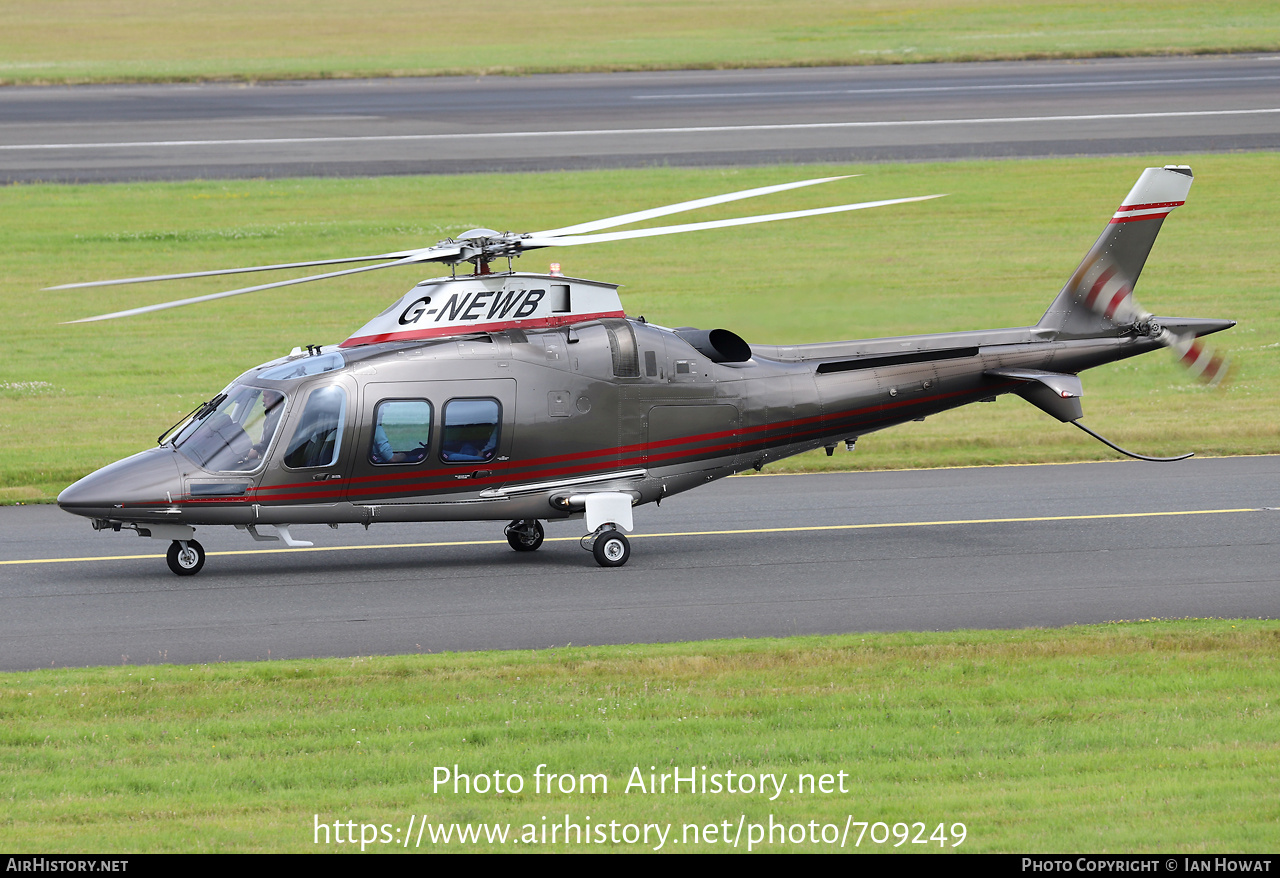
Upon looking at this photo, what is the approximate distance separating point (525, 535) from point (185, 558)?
369 cm

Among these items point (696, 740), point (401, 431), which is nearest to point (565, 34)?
point (401, 431)


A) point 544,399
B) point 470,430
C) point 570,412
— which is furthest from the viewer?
point 570,412

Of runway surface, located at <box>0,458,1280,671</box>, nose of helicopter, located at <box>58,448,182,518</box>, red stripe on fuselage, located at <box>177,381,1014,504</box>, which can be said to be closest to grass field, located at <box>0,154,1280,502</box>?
red stripe on fuselage, located at <box>177,381,1014,504</box>

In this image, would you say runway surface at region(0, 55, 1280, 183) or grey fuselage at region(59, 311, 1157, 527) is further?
runway surface at region(0, 55, 1280, 183)

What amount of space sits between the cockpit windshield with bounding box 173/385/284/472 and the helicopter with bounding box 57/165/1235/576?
23mm

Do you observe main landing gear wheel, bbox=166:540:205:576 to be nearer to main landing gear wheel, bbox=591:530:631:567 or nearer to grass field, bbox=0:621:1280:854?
grass field, bbox=0:621:1280:854

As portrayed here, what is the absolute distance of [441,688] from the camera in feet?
36.9

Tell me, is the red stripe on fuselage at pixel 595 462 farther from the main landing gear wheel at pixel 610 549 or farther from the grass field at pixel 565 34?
the grass field at pixel 565 34

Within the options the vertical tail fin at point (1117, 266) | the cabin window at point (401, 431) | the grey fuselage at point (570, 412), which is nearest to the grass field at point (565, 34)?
the vertical tail fin at point (1117, 266)

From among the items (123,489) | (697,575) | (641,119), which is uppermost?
(641,119)

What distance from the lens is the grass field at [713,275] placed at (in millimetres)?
20938

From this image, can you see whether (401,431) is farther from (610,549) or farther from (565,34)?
(565,34)

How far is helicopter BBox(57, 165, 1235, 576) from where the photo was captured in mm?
14383

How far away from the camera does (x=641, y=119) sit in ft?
137
